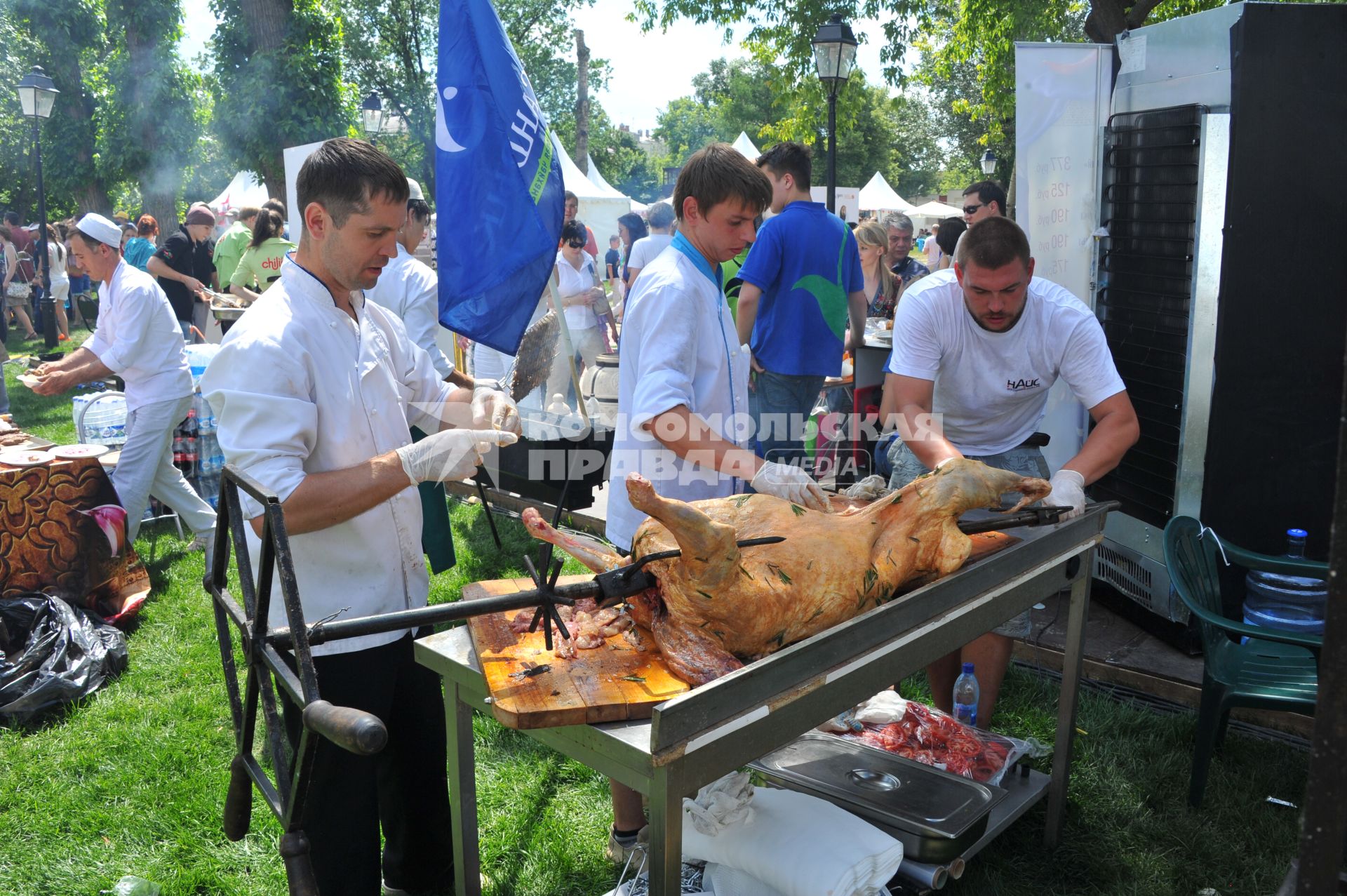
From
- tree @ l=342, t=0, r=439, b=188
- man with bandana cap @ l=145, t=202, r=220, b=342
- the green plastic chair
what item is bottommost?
the green plastic chair

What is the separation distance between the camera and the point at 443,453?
2.36 meters

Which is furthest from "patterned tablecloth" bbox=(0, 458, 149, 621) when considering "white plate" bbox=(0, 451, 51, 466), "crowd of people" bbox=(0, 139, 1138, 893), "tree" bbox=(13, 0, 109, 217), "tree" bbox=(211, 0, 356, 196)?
"tree" bbox=(13, 0, 109, 217)

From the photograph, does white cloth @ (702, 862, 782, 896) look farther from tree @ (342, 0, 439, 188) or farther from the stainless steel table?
tree @ (342, 0, 439, 188)

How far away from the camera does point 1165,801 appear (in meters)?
3.57

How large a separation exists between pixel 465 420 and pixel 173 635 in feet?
10.8

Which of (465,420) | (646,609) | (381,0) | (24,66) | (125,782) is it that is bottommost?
(125,782)

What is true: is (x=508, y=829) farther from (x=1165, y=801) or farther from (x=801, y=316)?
(x=801, y=316)

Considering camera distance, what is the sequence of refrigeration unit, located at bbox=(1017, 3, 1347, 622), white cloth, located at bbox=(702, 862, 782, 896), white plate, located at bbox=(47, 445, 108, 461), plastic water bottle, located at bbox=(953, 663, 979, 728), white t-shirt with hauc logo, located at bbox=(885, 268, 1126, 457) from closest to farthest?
white cloth, located at bbox=(702, 862, 782, 896) → white t-shirt with hauc logo, located at bbox=(885, 268, 1126, 457) → plastic water bottle, located at bbox=(953, 663, 979, 728) → refrigeration unit, located at bbox=(1017, 3, 1347, 622) → white plate, located at bbox=(47, 445, 108, 461)

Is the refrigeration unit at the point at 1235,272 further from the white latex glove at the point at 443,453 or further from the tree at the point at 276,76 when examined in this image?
the tree at the point at 276,76

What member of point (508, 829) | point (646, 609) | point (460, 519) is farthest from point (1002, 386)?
point (460, 519)

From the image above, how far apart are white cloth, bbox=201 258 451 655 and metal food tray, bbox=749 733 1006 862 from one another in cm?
139

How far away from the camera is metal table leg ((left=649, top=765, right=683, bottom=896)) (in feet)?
5.85

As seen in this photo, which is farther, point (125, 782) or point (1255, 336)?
point (1255, 336)

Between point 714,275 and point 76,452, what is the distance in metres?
4.35
